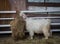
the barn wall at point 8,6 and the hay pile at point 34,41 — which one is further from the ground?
the barn wall at point 8,6

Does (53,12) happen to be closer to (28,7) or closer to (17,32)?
(28,7)

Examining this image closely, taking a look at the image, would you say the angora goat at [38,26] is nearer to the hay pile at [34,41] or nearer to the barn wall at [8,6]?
the hay pile at [34,41]

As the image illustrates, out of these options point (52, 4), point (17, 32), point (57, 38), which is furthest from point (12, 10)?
point (57, 38)

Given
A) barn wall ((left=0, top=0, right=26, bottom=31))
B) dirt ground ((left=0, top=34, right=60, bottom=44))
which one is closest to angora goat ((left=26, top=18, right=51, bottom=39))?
dirt ground ((left=0, top=34, right=60, bottom=44))

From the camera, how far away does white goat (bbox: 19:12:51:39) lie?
3206 millimetres

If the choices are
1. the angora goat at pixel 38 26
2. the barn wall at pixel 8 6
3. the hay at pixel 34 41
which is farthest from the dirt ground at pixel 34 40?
the barn wall at pixel 8 6

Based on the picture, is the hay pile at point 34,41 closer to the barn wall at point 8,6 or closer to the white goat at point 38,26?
the white goat at point 38,26

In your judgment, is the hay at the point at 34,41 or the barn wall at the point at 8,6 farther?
the barn wall at the point at 8,6

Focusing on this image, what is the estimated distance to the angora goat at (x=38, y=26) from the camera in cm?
321

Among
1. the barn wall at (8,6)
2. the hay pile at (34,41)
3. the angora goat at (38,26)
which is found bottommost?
the hay pile at (34,41)

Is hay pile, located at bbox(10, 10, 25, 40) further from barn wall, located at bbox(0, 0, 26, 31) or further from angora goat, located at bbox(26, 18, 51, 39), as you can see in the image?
barn wall, located at bbox(0, 0, 26, 31)

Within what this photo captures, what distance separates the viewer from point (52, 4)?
3.68 meters

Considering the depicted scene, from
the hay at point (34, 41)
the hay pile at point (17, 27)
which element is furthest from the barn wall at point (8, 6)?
the hay at point (34, 41)

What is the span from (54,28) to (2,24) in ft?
4.32
